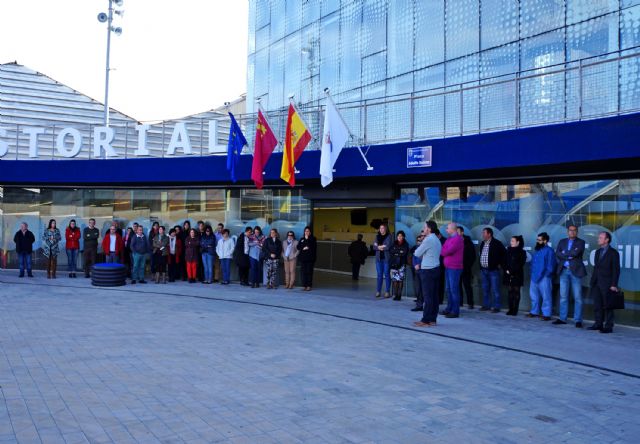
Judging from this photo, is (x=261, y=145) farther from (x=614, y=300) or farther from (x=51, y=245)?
(x=614, y=300)

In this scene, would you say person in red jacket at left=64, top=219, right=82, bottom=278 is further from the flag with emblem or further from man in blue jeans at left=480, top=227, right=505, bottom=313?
man in blue jeans at left=480, top=227, right=505, bottom=313

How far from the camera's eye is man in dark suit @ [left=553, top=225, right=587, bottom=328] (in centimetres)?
1168

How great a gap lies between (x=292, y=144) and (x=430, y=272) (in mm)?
6205

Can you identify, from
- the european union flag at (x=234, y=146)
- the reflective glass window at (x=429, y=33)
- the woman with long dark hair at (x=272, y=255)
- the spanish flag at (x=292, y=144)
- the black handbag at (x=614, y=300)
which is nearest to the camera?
the black handbag at (x=614, y=300)

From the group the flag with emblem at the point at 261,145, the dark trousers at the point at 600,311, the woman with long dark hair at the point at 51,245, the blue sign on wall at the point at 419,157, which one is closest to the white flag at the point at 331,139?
the blue sign on wall at the point at 419,157

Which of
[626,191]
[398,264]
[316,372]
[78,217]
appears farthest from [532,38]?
[78,217]

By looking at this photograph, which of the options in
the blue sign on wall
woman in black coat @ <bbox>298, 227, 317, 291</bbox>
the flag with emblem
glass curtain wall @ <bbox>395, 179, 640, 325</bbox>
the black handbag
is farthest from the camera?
woman in black coat @ <bbox>298, 227, 317, 291</bbox>

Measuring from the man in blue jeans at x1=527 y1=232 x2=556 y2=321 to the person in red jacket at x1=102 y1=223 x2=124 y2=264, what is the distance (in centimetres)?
1285

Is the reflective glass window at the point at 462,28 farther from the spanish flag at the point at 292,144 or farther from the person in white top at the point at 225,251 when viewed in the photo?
the person in white top at the point at 225,251

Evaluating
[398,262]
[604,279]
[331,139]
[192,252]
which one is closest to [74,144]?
[192,252]

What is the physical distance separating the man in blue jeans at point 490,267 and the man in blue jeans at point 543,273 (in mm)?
841

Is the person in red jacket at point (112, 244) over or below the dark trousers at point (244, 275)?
over

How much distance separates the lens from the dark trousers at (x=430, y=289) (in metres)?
10.9

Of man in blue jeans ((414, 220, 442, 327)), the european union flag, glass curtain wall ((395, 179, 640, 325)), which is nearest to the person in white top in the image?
the european union flag
